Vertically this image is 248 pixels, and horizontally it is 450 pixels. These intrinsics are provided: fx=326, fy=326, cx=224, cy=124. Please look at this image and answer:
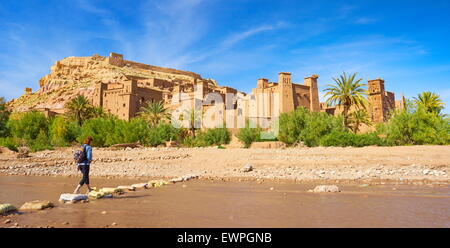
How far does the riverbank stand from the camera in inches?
465

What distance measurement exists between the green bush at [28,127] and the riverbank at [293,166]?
17384 millimetres

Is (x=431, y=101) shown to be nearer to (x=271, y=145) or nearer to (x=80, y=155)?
(x=271, y=145)

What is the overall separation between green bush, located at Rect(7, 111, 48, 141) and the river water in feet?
106

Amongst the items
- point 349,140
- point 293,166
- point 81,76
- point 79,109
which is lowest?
point 293,166

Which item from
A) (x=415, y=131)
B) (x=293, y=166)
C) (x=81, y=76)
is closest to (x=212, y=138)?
(x=415, y=131)

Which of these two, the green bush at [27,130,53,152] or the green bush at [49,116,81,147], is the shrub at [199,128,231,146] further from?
the green bush at [27,130,53,152]

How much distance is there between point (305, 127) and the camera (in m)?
29.4

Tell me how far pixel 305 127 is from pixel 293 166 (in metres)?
15.4

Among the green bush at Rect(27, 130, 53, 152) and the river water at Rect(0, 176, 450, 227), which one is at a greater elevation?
the green bush at Rect(27, 130, 53, 152)

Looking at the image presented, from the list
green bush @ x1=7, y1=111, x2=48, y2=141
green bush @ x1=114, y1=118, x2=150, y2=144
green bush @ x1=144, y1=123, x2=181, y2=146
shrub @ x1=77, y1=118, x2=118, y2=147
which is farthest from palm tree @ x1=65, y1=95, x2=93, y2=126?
green bush @ x1=144, y1=123, x2=181, y2=146

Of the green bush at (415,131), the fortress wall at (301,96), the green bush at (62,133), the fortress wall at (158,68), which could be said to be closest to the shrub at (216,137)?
the green bush at (62,133)

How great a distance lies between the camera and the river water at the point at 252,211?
15.0 feet

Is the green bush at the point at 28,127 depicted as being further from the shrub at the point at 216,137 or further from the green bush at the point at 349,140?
the green bush at the point at 349,140

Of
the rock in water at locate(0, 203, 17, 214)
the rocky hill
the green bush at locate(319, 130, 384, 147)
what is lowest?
the rock in water at locate(0, 203, 17, 214)
